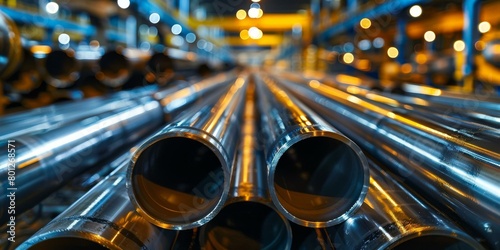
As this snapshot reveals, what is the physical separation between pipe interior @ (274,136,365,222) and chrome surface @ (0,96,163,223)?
1.82ft

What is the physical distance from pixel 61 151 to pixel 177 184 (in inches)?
12.5

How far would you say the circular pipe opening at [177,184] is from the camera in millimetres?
759

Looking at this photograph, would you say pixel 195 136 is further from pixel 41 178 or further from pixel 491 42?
pixel 491 42

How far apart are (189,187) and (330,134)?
43cm

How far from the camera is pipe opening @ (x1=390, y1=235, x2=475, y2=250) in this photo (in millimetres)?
723

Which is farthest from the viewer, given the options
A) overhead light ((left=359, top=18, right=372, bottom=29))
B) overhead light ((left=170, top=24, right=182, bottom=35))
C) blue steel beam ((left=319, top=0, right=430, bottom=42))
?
overhead light ((left=170, top=24, right=182, bottom=35))

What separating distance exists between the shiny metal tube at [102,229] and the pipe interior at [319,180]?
266mm

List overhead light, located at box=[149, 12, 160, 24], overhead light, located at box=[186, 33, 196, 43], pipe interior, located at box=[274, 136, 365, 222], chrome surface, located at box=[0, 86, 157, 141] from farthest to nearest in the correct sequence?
overhead light, located at box=[186, 33, 196, 43] → overhead light, located at box=[149, 12, 160, 24] → chrome surface, located at box=[0, 86, 157, 141] → pipe interior, located at box=[274, 136, 365, 222]

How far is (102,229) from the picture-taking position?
2.32 ft

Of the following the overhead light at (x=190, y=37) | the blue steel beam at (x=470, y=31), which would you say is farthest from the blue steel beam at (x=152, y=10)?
the blue steel beam at (x=470, y=31)

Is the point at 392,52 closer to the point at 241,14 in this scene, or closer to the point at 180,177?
the point at 241,14

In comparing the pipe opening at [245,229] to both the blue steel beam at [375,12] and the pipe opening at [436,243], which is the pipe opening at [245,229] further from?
the blue steel beam at [375,12]

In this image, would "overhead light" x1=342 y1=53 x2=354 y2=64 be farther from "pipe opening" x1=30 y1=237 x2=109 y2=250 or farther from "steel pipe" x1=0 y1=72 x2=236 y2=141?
"pipe opening" x1=30 y1=237 x2=109 y2=250

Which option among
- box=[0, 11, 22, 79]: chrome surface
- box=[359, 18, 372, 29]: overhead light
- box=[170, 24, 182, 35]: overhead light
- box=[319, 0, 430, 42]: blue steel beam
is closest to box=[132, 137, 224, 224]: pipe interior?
box=[0, 11, 22, 79]: chrome surface
